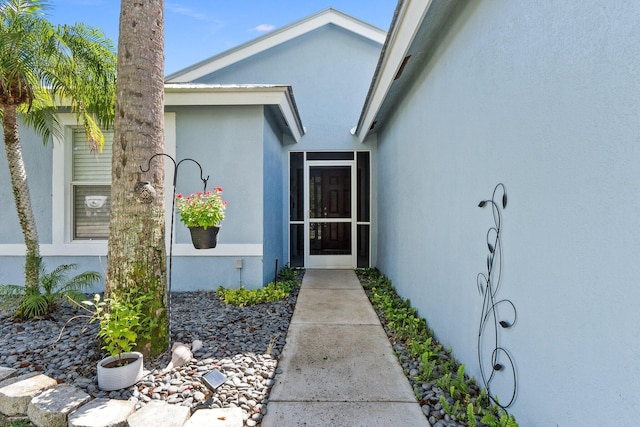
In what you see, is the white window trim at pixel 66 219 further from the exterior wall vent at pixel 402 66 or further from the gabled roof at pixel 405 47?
the exterior wall vent at pixel 402 66

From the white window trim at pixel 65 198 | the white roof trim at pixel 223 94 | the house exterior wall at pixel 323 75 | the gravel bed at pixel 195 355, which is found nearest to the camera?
the gravel bed at pixel 195 355

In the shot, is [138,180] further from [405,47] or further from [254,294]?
[405,47]

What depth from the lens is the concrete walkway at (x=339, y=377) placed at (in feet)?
7.38

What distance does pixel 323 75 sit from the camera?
301 inches

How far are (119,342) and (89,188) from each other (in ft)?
12.4

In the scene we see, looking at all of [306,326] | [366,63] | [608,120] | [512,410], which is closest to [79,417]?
[306,326]

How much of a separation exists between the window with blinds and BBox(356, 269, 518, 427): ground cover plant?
4648mm

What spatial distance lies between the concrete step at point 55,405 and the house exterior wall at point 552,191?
282 centimetres

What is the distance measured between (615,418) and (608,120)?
3.92ft

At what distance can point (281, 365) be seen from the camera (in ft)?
9.82

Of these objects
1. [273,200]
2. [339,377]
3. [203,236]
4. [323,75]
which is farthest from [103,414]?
[323,75]

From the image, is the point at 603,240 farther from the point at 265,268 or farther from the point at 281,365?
the point at 265,268

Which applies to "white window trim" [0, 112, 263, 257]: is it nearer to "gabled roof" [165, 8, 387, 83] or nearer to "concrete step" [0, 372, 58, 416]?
"concrete step" [0, 372, 58, 416]

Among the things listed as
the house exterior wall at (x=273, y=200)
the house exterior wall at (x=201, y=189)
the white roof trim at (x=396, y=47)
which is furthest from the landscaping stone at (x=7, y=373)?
the white roof trim at (x=396, y=47)
